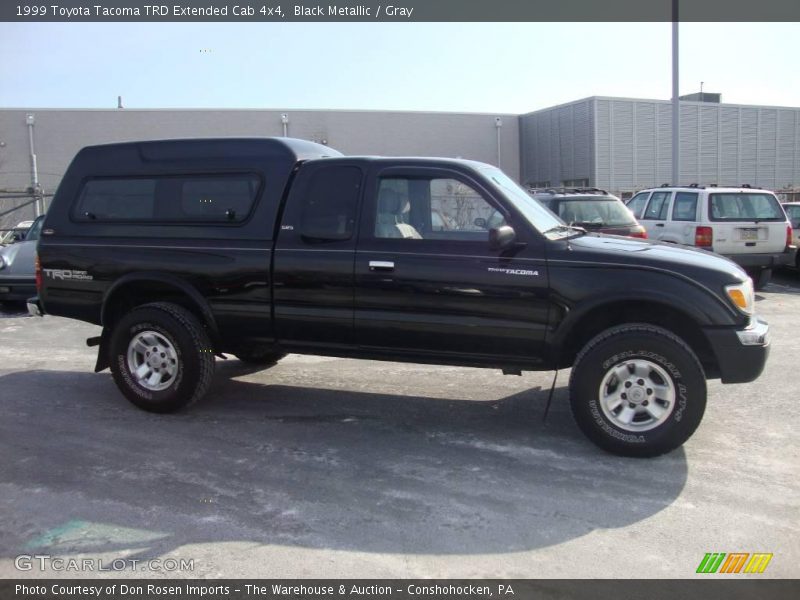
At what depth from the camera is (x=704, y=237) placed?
11.5m

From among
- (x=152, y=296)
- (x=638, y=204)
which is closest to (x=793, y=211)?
(x=638, y=204)

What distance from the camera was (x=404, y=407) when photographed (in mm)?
5707

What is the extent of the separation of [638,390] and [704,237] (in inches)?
317

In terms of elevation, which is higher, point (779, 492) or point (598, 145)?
point (598, 145)

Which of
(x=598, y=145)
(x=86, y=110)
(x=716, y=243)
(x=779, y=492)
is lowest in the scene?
(x=779, y=492)

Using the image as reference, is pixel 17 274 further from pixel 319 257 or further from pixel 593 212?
pixel 593 212

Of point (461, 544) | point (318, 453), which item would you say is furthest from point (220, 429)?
point (461, 544)

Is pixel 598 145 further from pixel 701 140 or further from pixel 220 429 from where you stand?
pixel 220 429

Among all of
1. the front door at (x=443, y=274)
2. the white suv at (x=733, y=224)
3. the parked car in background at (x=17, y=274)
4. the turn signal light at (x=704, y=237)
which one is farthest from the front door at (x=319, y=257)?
the turn signal light at (x=704, y=237)

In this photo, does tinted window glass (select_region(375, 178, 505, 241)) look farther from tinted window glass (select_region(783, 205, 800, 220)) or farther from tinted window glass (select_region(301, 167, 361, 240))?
tinted window glass (select_region(783, 205, 800, 220))

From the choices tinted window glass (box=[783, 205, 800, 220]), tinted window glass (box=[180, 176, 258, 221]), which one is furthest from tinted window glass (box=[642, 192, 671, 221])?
tinted window glass (box=[180, 176, 258, 221])

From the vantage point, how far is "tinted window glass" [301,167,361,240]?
505 cm

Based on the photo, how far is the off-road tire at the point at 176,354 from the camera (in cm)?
531

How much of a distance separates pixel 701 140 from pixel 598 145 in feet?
21.0
